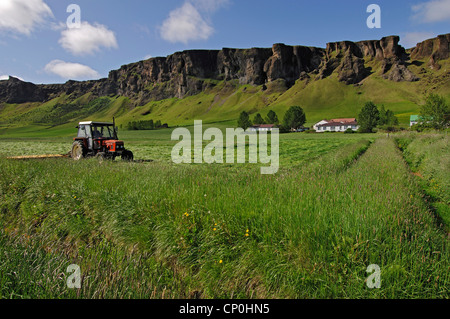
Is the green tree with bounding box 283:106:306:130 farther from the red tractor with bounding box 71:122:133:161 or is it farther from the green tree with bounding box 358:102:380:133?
the red tractor with bounding box 71:122:133:161

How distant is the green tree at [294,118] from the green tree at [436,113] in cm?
4580

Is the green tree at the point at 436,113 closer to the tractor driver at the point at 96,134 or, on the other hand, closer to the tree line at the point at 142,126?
the tractor driver at the point at 96,134

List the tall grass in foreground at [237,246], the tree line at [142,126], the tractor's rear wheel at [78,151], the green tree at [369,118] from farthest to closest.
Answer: the tree line at [142,126] → the green tree at [369,118] → the tractor's rear wheel at [78,151] → the tall grass in foreground at [237,246]

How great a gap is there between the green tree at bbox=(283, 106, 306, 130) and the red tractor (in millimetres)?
100766

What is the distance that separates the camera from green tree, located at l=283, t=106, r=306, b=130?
359 feet

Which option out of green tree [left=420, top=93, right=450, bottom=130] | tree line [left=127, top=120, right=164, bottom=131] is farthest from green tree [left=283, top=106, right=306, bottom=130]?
tree line [left=127, top=120, right=164, bottom=131]

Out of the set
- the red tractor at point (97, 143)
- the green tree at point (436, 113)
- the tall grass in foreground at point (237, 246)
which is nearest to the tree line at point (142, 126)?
the green tree at point (436, 113)

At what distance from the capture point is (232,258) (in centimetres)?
461

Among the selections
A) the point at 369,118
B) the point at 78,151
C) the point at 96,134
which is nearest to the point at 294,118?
the point at 369,118

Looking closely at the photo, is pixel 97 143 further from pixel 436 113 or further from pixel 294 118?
pixel 294 118

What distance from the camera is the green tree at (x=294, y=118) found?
359 feet

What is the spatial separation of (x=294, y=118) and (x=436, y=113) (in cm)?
5071
